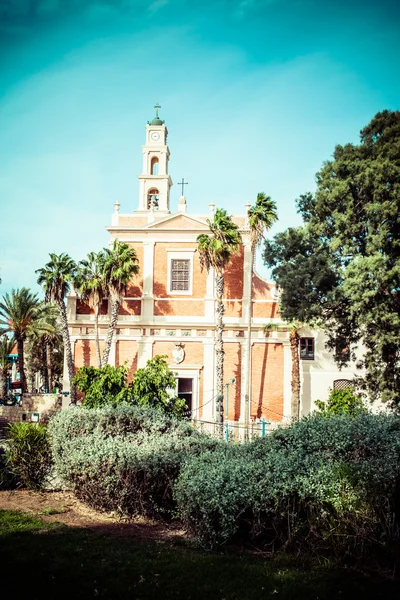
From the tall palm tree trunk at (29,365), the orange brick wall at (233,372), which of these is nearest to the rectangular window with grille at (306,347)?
the orange brick wall at (233,372)

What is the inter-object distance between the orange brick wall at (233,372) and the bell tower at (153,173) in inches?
316

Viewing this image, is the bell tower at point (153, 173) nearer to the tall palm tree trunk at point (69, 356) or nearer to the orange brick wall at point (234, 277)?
the orange brick wall at point (234, 277)

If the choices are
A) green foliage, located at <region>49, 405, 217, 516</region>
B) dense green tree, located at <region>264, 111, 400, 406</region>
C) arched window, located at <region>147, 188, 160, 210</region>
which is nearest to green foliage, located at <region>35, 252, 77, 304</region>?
arched window, located at <region>147, 188, 160, 210</region>

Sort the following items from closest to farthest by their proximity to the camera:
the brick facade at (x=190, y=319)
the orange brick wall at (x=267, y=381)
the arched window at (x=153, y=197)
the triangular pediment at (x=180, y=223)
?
the orange brick wall at (x=267, y=381)
the brick facade at (x=190, y=319)
the triangular pediment at (x=180, y=223)
the arched window at (x=153, y=197)

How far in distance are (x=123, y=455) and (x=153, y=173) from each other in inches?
898

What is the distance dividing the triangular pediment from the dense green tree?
716 cm

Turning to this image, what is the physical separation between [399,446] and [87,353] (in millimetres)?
20748

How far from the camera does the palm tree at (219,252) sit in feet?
78.2

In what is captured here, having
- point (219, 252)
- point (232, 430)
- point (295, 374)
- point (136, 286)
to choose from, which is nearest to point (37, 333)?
point (136, 286)

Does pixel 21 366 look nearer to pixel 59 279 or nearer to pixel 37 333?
pixel 37 333

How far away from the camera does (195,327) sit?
83.2 ft

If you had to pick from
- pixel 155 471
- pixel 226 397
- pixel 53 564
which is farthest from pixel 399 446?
pixel 226 397

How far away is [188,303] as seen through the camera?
2580 centimetres

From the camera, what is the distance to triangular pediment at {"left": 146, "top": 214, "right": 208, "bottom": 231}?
26.4 meters
